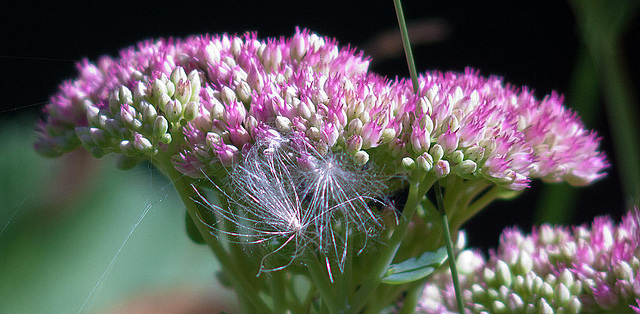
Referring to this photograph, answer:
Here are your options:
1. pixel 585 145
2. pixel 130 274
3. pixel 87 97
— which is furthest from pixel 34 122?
pixel 585 145

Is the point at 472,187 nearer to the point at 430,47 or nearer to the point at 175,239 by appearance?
the point at 175,239

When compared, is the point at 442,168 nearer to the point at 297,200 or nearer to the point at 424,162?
the point at 424,162

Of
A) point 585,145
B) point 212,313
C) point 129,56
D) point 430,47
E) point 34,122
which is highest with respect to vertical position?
point 430,47

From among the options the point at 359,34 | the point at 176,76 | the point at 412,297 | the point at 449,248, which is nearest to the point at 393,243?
the point at 449,248

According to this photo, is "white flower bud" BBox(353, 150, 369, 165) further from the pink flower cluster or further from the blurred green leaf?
the blurred green leaf

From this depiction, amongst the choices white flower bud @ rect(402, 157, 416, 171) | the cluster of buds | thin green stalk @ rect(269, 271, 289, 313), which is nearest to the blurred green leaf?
thin green stalk @ rect(269, 271, 289, 313)

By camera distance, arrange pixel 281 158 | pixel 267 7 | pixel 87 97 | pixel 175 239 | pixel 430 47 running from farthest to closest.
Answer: pixel 430 47 < pixel 267 7 < pixel 175 239 < pixel 87 97 < pixel 281 158

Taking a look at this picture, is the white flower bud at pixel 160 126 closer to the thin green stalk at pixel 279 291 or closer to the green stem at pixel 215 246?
the green stem at pixel 215 246

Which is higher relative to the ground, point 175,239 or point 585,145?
point 585,145
